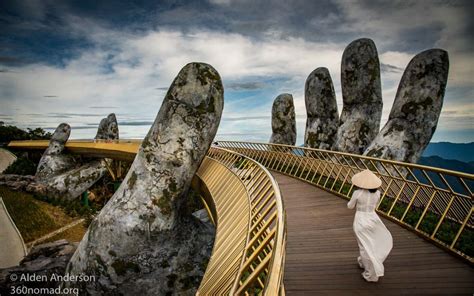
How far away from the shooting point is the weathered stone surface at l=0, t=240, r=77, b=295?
33.8 ft

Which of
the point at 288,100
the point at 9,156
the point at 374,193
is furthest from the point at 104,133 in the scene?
the point at 374,193

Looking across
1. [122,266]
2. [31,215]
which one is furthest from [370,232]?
[31,215]

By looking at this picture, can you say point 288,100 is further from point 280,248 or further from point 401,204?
point 280,248

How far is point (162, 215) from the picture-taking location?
10.1 meters

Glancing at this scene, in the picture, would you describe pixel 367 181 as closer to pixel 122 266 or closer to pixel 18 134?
pixel 122 266

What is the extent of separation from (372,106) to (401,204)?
710 cm

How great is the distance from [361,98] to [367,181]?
1439cm

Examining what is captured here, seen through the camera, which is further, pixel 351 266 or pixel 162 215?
pixel 162 215

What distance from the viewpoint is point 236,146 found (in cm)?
2425

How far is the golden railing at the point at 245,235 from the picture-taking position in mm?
2258

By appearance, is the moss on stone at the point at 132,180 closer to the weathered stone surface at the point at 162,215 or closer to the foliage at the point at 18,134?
the weathered stone surface at the point at 162,215

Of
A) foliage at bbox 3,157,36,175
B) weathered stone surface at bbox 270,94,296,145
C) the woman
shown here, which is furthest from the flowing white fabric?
foliage at bbox 3,157,36,175

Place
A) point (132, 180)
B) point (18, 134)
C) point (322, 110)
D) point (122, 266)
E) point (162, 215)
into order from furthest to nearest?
point (18, 134)
point (322, 110)
point (132, 180)
point (162, 215)
point (122, 266)

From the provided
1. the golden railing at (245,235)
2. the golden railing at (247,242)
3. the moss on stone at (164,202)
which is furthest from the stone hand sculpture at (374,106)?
the moss on stone at (164,202)
